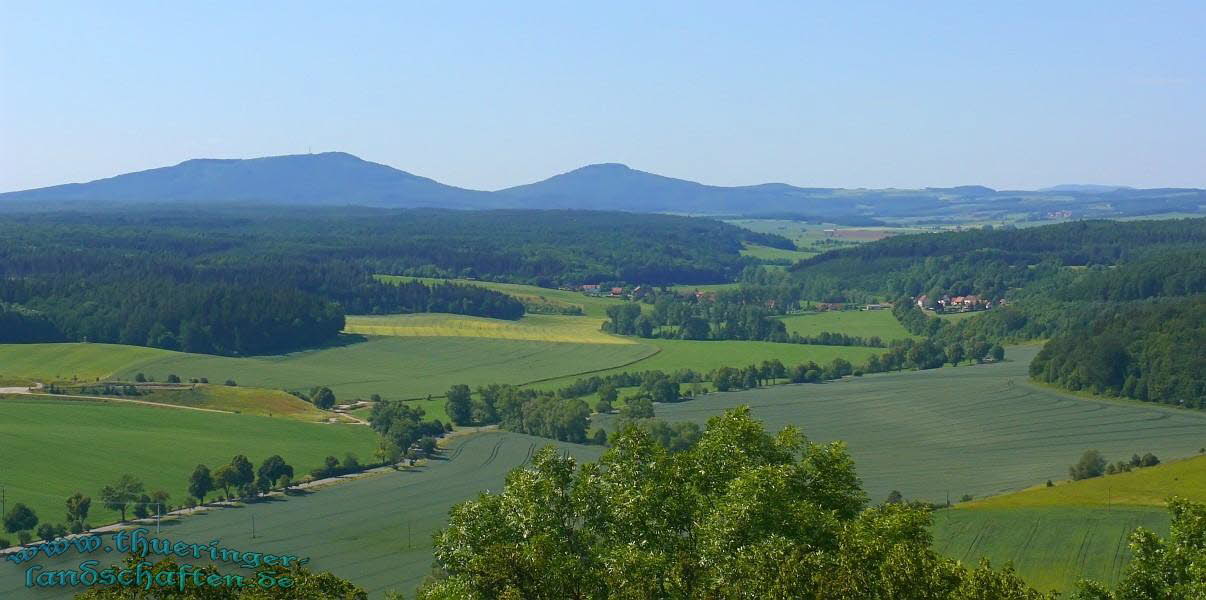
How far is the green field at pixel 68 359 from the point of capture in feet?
376

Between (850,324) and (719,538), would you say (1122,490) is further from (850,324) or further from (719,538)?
(850,324)

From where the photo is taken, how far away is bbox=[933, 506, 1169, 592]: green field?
5362cm

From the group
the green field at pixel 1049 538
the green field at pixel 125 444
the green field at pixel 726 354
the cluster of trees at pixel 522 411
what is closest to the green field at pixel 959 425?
the cluster of trees at pixel 522 411

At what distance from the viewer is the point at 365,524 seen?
6712 cm

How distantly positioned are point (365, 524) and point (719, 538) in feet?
136

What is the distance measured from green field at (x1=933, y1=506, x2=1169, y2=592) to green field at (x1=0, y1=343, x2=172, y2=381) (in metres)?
78.6

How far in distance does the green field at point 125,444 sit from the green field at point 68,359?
16.9m

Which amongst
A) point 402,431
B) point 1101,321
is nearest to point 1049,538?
point 402,431

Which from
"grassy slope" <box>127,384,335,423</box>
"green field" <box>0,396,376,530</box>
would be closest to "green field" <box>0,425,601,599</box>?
"green field" <box>0,396,376,530</box>

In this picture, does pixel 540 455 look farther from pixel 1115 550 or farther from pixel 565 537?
pixel 1115 550

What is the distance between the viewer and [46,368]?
11800 cm

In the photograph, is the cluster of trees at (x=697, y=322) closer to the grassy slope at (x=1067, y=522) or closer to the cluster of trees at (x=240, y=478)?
the grassy slope at (x=1067, y=522)

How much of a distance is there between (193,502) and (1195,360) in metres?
76.2

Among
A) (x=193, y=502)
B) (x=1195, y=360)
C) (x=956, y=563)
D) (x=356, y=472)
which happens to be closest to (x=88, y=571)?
(x=956, y=563)
